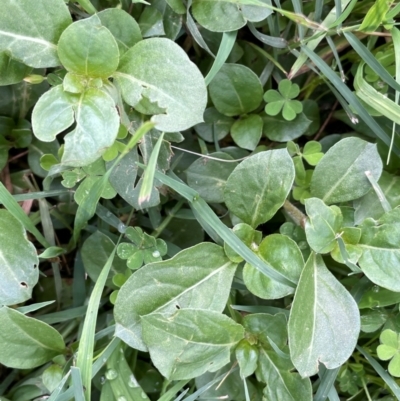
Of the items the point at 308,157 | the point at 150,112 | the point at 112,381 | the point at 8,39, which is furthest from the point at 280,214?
the point at 8,39

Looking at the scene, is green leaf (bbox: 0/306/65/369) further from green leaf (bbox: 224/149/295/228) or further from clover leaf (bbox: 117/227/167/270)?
green leaf (bbox: 224/149/295/228)

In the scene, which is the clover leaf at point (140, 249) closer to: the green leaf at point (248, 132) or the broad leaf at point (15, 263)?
the broad leaf at point (15, 263)

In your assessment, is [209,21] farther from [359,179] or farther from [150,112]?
[359,179]

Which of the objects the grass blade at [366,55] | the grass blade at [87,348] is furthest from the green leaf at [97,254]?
the grass blade at [366,55]

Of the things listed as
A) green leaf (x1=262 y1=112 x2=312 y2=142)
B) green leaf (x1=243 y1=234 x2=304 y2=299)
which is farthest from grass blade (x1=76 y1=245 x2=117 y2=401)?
green leaf (x1=262 y1=112 x2=312 y2=142)

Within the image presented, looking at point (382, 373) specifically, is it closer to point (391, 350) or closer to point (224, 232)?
point (391, 350)

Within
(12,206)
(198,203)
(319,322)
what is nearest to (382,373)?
(319,322)
